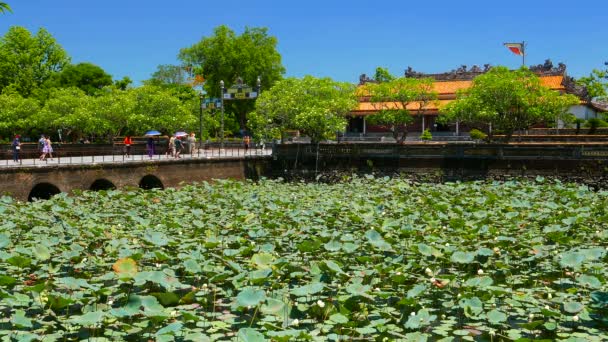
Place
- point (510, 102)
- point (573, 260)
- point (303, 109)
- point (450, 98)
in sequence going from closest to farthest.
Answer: point (573, 260)
point (510, 102)
point (303, 109)
point (450, 98)

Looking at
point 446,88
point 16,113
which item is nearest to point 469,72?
point 446,88

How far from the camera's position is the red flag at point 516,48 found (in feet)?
155

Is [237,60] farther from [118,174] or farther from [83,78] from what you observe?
[118,174]

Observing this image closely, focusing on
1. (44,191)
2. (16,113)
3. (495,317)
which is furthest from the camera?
(16,113)

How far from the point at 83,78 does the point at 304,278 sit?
51035mm

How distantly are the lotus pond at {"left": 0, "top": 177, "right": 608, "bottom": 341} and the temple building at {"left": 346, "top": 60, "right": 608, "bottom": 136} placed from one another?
35.4 meters

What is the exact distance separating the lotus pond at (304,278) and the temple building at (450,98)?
3538 centimetres

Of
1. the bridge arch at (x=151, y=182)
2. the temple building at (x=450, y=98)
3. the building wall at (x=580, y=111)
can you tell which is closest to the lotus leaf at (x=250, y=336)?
the bridge arch at (x=151, y=182)

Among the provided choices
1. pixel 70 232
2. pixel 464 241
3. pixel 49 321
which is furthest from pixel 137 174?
pixel 49 321

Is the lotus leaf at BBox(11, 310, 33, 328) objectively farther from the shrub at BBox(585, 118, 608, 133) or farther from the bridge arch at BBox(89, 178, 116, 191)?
the shrub at BBox(585, 118, 608, 133)

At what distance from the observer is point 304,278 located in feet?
26.6

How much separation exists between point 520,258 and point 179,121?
3543 cm

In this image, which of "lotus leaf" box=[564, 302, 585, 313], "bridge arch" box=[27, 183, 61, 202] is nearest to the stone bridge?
"bridge arch" box=[27, 183, 61, 202]

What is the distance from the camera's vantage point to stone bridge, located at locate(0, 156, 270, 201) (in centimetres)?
2156
